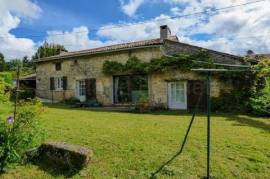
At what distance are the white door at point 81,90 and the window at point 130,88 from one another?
3.24 m

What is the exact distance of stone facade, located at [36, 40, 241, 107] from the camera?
693 inches

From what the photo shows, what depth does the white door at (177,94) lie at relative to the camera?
701 inches

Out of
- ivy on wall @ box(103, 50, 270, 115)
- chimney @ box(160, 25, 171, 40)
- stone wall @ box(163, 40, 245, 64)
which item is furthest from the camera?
chimney @ box(160, 25, 171, 40)

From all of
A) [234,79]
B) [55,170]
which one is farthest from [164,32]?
[55,170]

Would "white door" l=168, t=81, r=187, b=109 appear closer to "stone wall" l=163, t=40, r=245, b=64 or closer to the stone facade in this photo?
the stone facade

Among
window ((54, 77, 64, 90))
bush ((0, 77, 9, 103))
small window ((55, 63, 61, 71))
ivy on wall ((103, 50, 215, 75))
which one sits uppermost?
small window ((55, 63, 61, 71))

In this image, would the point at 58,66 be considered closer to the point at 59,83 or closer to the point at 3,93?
the point at 59,83

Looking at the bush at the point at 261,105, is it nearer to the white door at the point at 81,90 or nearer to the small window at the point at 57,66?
the white door at the point at 81,90

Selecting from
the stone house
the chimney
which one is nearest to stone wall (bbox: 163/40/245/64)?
the stone house

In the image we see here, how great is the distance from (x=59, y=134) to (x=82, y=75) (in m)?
14.4

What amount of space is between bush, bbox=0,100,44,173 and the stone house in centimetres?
1241

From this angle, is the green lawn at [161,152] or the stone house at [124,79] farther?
the stone house at [124,79]

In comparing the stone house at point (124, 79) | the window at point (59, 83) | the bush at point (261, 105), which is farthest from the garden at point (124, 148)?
the window at point (59, 83)

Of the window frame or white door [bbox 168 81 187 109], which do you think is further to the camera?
the window frame
